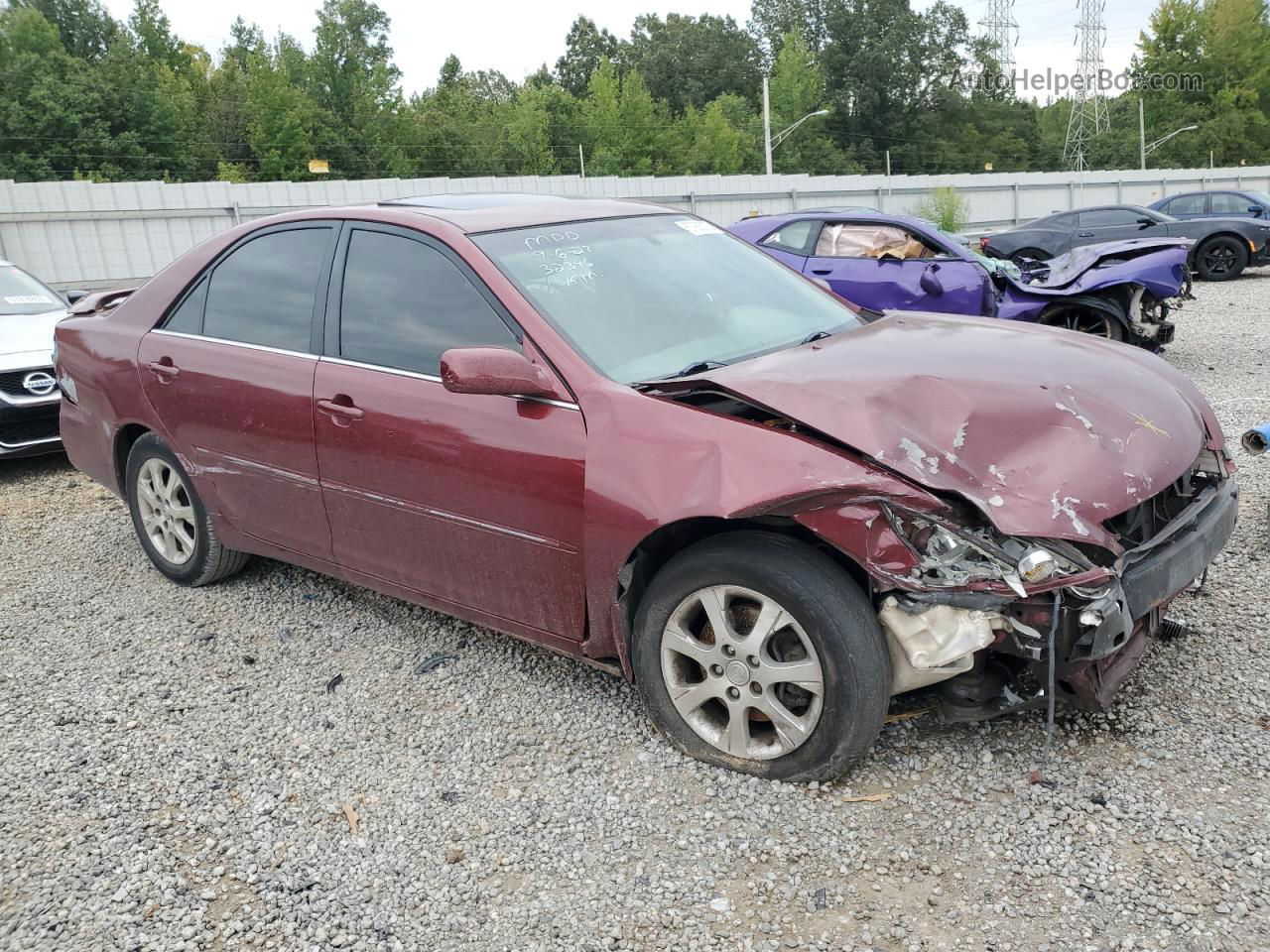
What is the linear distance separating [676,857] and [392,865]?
0.76 meters

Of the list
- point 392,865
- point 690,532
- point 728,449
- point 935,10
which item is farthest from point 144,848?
point 935,10

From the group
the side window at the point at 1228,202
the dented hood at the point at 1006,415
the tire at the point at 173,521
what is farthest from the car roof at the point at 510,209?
the side window at the point at 1228,202

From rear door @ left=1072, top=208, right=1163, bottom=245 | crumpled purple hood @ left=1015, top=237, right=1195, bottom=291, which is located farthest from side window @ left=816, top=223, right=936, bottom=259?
rear door @ left=1072, top=208, right=1163, bottom=245

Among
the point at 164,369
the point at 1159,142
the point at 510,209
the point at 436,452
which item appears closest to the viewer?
the point at 436,452

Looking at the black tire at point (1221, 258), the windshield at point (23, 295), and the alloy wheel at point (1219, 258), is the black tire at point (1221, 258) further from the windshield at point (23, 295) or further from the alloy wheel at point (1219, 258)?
the windshield at point (23, 295)

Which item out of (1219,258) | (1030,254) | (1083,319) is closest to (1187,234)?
(1219,258)

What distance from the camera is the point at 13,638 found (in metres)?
4.41

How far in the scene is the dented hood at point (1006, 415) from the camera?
2.61 meters

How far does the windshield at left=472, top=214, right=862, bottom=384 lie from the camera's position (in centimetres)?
328

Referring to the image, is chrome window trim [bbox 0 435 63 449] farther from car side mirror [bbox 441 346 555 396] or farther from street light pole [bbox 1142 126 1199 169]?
street light pole [bbox 1142 126 1199 169]

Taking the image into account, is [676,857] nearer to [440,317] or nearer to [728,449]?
[728,449]

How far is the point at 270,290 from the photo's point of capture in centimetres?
406

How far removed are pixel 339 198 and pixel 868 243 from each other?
17.7 m

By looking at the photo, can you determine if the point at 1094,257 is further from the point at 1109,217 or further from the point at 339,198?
the point at 339,198
